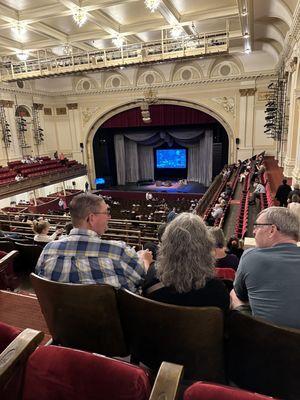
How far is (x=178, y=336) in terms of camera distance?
127 cm

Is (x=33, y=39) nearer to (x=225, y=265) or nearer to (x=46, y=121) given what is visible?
(x=46, y=121)

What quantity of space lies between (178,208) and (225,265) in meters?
10.8

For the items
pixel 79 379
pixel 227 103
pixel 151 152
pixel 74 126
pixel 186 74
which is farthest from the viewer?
pixel 151 152

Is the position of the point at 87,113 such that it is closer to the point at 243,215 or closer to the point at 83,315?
the point at 243,215

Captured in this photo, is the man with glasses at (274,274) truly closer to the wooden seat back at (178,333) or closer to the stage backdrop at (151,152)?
the wooden seat back at (178,333)

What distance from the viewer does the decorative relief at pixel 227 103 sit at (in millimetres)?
14734

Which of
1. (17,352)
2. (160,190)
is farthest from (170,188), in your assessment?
(17,352)

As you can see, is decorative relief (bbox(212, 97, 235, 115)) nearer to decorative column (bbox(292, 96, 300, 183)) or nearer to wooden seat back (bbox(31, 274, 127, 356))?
decorative column (bbox(292, 96, 300, 183))

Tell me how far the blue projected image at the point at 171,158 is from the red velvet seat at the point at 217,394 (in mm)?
18955

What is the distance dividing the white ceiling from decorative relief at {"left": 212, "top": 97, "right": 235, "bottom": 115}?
2.99 m

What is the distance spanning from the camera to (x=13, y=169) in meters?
13.6

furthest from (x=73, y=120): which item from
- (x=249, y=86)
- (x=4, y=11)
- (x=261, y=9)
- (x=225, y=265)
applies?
(x=225, y=265)

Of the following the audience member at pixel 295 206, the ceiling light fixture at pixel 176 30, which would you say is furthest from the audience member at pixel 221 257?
the ceiling light fixture at pixel 176 30

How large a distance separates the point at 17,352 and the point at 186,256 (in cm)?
78
